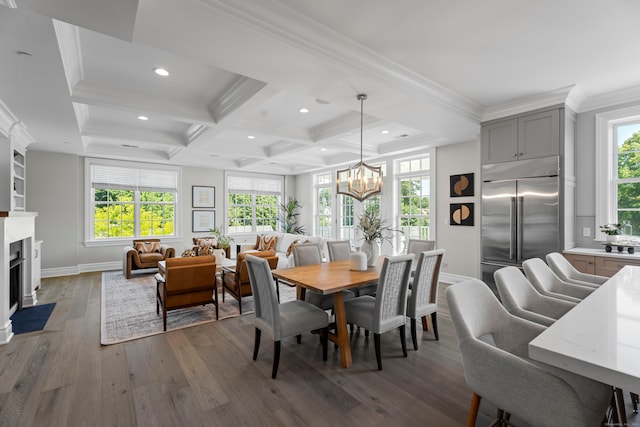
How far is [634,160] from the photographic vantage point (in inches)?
141

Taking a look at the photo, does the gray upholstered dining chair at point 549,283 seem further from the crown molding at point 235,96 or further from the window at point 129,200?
the window at point 129,200

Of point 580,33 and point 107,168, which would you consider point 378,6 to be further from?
point 107,168

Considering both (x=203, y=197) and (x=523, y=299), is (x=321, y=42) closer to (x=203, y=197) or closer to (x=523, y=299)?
(x=523, y=299)

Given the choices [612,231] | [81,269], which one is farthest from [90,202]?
[612,231]

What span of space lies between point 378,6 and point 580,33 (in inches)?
67.9

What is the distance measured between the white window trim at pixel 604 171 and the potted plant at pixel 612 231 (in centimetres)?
12

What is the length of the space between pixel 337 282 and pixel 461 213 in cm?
364

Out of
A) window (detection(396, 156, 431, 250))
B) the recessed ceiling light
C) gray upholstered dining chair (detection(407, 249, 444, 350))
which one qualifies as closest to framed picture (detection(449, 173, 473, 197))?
window (detection(396, 156, 431, 250))

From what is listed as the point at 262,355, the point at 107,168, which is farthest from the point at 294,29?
the point at 107,168

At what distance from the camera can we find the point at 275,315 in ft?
8.00

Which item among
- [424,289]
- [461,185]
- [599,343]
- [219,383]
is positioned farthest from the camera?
[461,185]

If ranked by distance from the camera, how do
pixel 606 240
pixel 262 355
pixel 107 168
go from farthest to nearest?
pixel 107 168, pixel 606 240, pixel 262 355

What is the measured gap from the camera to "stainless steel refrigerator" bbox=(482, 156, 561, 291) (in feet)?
11.8

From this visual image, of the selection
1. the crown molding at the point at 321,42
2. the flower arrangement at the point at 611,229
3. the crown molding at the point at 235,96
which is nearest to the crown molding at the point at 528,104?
the crown molding at the point at 321,42
